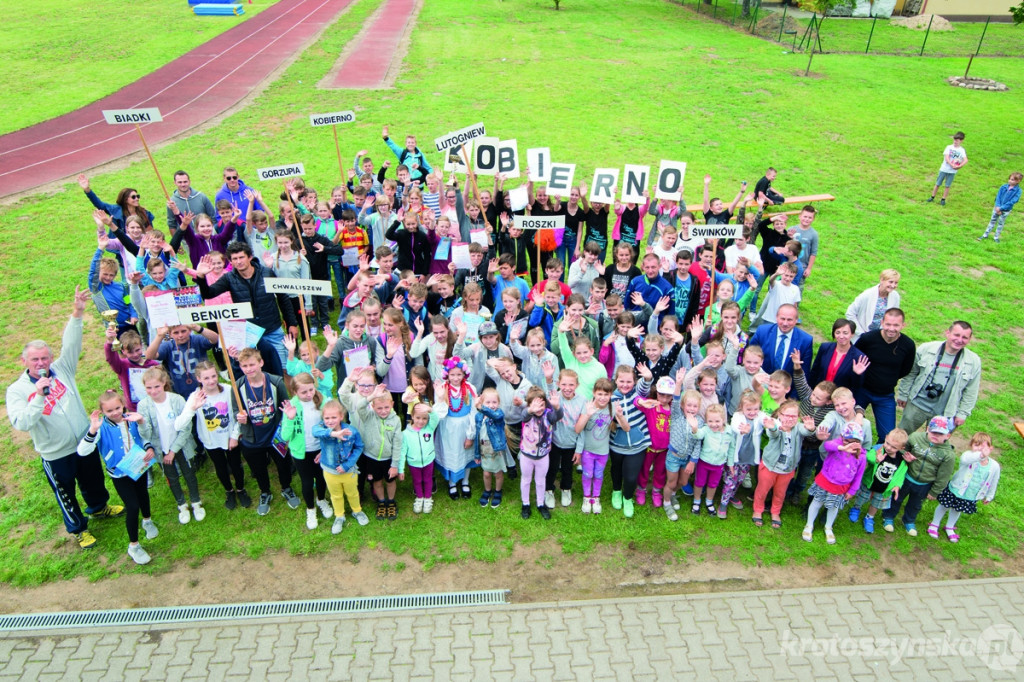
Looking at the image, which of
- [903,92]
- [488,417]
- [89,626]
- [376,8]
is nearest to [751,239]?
[488,417]

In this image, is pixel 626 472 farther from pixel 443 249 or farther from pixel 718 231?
pixel 443 249

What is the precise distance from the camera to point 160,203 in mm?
15102

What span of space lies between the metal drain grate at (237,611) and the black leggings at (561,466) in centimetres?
151

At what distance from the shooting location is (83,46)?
2959 cm

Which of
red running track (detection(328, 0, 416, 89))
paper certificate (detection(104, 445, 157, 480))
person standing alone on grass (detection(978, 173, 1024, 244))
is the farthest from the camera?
red running track (detection(328, 0, 416, 89))

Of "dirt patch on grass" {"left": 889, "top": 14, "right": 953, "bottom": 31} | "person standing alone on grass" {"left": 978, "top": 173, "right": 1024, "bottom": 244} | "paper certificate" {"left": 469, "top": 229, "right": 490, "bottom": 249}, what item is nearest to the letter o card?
Answer: "paper certificate" {"left": 469, "top": 229, "right": 490, "bottom": 249}

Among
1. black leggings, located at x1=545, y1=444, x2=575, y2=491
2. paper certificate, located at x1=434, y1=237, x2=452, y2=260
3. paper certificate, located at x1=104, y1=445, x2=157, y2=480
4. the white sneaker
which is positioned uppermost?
paper certificate, located at x1=434, y1=237, x2=452, y2=260

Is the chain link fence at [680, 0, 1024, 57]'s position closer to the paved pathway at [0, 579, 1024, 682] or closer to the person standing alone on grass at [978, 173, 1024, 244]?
the person standing alone on grass at [978, 173, 1024, 244]

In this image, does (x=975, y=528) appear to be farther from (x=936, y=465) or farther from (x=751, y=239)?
(x=751, y=239)

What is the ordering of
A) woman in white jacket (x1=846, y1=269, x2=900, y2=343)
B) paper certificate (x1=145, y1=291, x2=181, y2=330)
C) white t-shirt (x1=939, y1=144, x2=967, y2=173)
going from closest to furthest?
paper certificate (x1=145, y1=291, x2=181, y2=330)
woman in white jacket (x1=846, y1=269, x2=900, y2=343)
white t-shirt (x1=939, y1=144, x2=967, y2=173)

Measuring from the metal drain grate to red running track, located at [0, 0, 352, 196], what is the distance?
49.4ft

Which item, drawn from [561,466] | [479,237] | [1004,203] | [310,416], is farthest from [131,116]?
[1004,203]

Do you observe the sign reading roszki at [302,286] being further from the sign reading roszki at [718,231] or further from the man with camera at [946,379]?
the man with camera at [946,379]

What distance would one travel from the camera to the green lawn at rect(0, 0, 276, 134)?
23.8 metres
